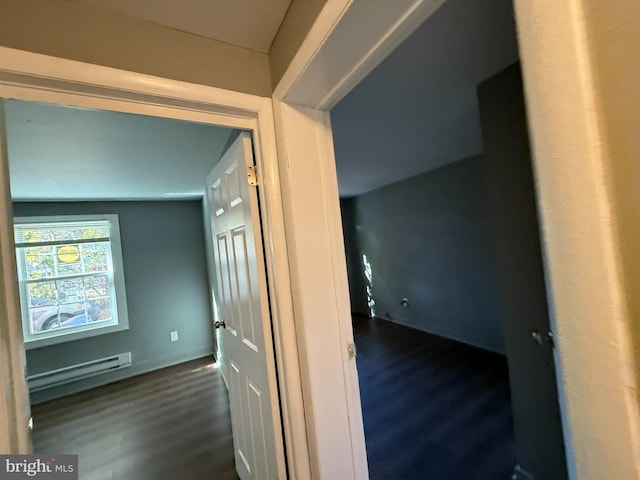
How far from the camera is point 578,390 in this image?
31cm

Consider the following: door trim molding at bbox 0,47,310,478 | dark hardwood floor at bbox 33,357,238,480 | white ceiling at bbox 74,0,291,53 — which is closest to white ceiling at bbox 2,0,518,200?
white ceiling at bbox 74,0,291,53

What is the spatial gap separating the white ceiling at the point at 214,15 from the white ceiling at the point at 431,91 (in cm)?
59

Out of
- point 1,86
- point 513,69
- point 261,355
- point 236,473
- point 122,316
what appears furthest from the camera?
point 122,316

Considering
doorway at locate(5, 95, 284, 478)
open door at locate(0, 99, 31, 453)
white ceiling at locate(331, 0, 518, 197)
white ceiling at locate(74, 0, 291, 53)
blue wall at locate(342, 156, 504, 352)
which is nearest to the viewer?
open door at locate(0, 99, 31, 453)

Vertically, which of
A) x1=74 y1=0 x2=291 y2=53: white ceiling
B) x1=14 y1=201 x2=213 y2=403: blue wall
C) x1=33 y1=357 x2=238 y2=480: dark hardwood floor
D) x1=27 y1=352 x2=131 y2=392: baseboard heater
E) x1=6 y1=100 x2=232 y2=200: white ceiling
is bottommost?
x1=33 y1=357 x2=238 y2=480: dark hardwood floor

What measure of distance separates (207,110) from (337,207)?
582 millimetres

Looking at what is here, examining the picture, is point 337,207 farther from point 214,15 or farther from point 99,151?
point 99,151

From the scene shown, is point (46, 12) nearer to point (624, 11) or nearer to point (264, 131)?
point (264, 131)

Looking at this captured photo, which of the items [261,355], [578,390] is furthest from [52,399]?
[578,390]

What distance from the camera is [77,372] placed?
9.86 feet

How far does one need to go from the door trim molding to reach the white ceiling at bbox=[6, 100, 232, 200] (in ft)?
2.14

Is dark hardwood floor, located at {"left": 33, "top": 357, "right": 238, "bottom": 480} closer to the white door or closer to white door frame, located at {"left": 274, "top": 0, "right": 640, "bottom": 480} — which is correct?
the white door

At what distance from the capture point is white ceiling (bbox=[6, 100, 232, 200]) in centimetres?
141

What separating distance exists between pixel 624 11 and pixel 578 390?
40 cm
